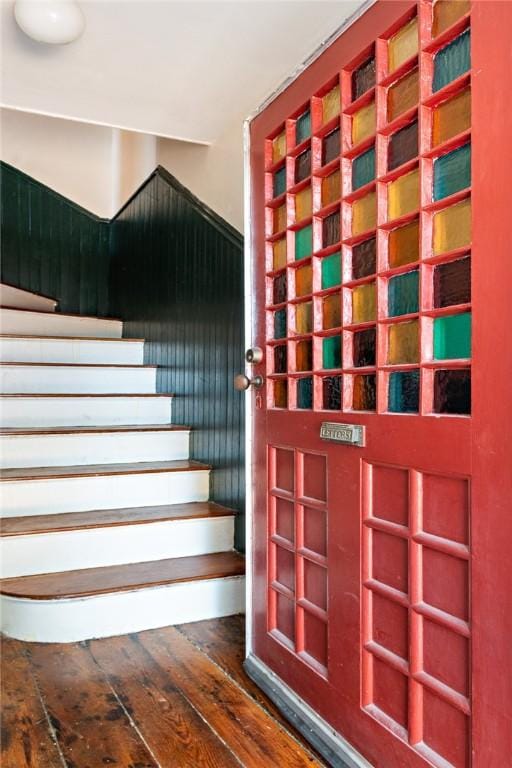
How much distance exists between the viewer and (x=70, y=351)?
3303 mm

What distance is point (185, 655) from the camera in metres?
1.85

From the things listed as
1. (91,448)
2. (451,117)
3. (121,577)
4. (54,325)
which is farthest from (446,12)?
(54,325)

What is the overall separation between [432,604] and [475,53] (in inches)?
38.9

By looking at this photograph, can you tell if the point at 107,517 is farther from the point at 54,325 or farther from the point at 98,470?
the point at 54,325

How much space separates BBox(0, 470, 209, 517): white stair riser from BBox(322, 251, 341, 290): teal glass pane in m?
1.38

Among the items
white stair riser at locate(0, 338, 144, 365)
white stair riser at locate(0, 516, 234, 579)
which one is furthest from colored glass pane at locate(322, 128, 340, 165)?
white stair riser at locate(0, 338, 144, 365)

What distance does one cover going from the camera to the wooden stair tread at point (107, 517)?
2.09 metres

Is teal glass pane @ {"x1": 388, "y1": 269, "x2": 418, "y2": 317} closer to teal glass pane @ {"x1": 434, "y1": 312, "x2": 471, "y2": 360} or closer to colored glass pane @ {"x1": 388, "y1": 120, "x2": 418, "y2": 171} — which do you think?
teal glass pane @ {"x1": 434, "y1": 312, "x2": 471, "y2": 360}

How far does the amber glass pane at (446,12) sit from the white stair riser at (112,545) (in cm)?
182

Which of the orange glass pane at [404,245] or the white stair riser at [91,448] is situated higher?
the orange glass pane at [404,245]

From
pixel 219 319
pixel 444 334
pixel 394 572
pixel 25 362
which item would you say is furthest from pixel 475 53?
pixel 25 362

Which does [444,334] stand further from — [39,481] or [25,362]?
[25,362]

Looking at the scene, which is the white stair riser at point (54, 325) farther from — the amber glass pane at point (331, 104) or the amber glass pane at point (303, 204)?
the amber glass pane at point (331, 104)

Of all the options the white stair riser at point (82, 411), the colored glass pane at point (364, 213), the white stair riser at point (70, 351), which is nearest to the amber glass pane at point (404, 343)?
the colored glass pane at point (364, 213)
